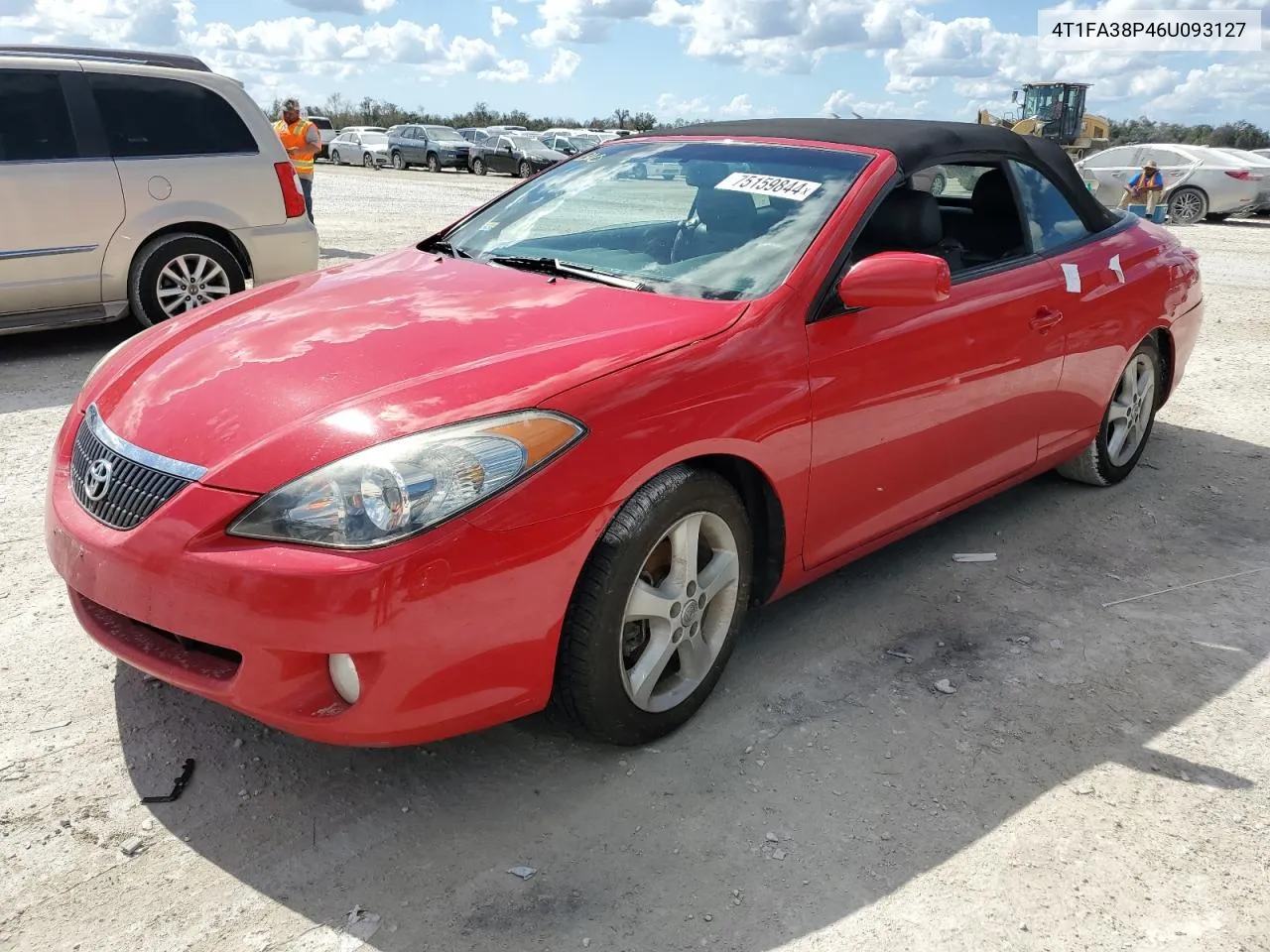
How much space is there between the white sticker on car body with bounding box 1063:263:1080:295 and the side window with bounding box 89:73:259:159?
218 inches

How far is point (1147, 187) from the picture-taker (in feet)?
58.3

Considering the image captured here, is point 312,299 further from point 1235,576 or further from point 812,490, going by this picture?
point 1235,576

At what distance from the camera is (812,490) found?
3.12m

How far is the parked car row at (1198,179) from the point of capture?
17.9 m

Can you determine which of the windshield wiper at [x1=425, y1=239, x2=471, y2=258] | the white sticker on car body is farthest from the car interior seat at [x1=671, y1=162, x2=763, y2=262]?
the white sticker on car body

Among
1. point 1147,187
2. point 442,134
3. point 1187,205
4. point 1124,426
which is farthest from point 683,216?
point 442,134

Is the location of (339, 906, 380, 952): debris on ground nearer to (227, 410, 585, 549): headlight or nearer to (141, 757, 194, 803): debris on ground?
(141, 757, 194, 803): debris on ground

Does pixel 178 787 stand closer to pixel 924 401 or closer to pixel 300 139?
pixel 924 401

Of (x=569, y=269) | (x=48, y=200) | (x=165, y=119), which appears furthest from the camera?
(x=165, y=119)

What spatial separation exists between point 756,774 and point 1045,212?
2678mm

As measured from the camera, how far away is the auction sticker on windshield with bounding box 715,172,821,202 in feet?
11.2

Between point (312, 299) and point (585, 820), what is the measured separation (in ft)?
5.65

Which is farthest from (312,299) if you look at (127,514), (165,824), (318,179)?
(318,179)

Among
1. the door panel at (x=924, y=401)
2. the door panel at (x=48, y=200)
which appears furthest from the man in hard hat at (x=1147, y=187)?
the door panel at (x=48, y=200)
